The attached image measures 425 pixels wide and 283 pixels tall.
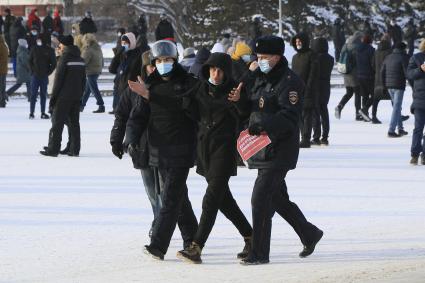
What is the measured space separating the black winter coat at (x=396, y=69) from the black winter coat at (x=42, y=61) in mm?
6555

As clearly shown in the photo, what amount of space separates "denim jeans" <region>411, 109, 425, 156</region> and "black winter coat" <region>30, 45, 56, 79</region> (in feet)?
29.1

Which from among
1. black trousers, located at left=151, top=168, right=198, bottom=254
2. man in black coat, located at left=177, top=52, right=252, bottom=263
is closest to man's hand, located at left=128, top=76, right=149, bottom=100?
man in black coat, located at left=177, top=52, right=252, bottom=263

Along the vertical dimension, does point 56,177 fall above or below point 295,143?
below

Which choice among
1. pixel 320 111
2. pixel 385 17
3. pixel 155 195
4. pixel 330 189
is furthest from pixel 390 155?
pixel 385 17

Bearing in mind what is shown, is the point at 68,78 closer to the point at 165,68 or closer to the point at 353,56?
the point at 353,56

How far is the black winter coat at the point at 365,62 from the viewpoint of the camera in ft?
76.2

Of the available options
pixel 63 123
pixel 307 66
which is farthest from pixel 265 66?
pixel 307 66

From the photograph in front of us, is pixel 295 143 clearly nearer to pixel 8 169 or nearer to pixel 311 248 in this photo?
pixel 311 248

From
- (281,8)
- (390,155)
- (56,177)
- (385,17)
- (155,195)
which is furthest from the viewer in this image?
(385,17)

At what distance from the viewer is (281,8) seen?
172ft

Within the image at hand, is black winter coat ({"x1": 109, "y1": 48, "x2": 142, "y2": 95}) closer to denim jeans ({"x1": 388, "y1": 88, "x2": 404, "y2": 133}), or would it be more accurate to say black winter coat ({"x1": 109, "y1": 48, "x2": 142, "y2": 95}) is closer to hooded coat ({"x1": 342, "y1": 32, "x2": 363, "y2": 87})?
denim jeans ({"x1": 388, "y1": 88, "x2": 404, "y2": 133})

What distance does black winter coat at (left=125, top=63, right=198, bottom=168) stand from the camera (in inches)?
378

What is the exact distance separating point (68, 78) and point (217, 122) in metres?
8.19

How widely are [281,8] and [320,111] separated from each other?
33.3 meters
